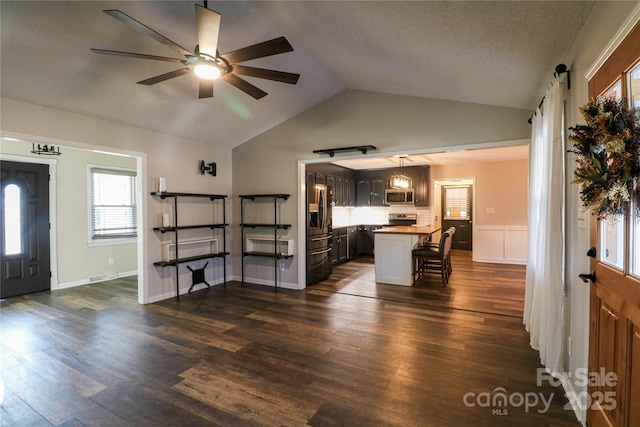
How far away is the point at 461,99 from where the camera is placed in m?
3.79

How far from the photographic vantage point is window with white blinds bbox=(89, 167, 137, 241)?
223 inches

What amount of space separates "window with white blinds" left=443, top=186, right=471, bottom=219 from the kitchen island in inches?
168

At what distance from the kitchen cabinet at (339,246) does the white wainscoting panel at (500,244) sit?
3160 mm

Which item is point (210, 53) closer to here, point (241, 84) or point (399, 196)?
point (241, 84)

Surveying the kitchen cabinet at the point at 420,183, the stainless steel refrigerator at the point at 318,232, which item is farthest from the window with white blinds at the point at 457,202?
the stainless steel refrigerator at the point at 318,232

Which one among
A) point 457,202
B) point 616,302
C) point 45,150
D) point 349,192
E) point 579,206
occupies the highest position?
point 45,150

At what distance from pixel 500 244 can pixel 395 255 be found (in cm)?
352

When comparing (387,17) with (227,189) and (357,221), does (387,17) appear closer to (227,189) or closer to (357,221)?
(227,189)

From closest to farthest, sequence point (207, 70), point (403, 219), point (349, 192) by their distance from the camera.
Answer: point (207, 70) → point (349, 192) → point (403, 219)

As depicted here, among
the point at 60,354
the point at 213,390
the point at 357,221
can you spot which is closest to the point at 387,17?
the point at 213,390

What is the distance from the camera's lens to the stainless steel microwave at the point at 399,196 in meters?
7.99

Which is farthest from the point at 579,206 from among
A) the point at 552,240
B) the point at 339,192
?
the point at 339,192

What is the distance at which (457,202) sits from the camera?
9195 millimetres

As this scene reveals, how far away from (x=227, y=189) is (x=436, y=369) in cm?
450
